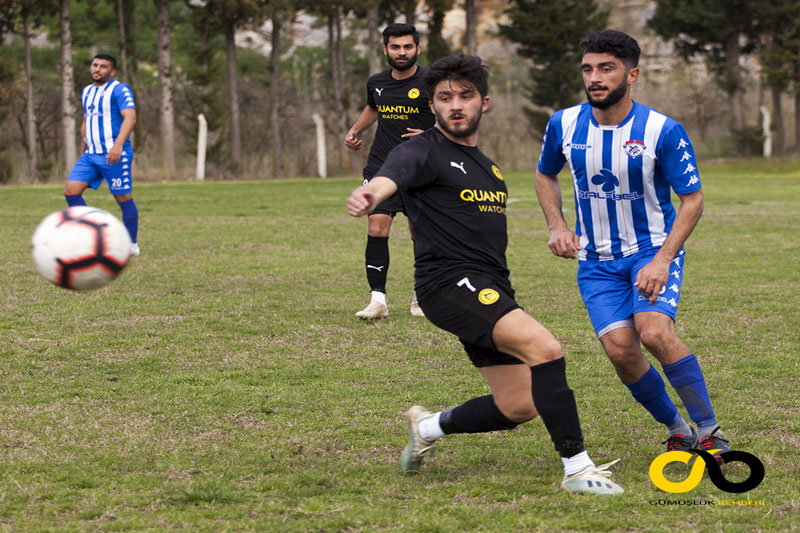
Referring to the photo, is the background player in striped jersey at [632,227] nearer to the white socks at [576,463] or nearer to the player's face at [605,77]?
the player's face at [605,77]

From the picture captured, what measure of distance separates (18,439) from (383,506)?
1.84 metres

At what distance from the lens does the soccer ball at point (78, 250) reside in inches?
162

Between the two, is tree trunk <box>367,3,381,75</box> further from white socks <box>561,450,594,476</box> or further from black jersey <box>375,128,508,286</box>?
white socks <box>561,450,594,476</box>

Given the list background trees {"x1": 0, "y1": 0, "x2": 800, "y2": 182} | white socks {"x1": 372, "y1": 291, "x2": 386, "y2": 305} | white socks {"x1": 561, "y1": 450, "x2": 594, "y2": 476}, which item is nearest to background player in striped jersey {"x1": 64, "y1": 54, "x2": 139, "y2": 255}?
white socks {"x1": 372, "y1": 291, "x2": 386, "y2": 305}

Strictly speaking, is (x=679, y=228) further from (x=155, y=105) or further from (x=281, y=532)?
(x=155, y=105)

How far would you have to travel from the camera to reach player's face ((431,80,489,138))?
158 inches

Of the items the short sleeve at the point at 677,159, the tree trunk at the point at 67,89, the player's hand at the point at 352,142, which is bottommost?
the short sleeve at the point at 677,159

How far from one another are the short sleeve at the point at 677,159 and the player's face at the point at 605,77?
257mm

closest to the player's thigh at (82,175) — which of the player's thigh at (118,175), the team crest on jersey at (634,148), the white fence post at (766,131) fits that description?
the player's thigh at (118,175)

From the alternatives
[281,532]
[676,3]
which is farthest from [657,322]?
[676,3]

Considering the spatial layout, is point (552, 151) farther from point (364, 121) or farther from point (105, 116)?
point (105, 116)

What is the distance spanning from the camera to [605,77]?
13.8ft

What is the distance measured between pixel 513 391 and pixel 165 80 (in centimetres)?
2768

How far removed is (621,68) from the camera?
4211mm
